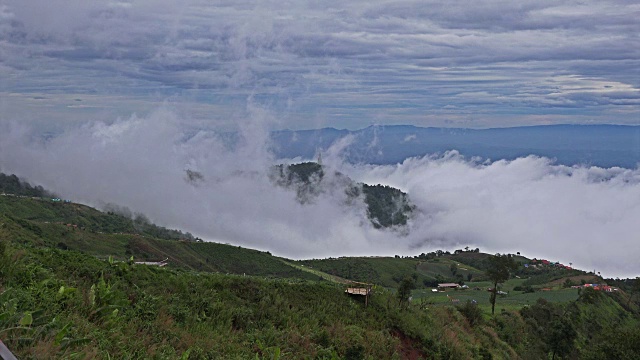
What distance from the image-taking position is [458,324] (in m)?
34.2

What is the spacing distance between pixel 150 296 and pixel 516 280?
12406 centimetres

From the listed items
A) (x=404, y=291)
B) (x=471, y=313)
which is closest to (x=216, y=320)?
(x=404, y=291)

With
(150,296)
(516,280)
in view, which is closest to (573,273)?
(516,280)

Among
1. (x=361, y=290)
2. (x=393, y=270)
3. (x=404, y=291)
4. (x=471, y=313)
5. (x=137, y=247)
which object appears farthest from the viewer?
(x=393, y=270)

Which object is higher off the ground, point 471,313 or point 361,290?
point 361,290

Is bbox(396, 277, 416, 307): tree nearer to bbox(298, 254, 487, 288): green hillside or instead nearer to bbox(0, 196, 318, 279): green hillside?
bbox(0, 196, 318, 279): green hillside

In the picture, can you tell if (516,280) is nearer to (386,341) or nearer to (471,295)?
(471,295)

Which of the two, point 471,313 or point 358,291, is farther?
point 471,313

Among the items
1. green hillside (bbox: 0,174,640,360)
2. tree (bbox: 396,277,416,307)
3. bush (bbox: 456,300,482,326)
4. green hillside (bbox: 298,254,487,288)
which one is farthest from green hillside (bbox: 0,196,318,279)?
tree (bbox: 396,277,416,307)

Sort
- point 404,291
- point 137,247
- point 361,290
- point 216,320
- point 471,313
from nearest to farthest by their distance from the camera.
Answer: point 216,320
point 361,290
point 404,291
point 471,313
point 137,247

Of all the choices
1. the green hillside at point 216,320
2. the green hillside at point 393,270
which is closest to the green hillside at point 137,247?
the green hillside at point 393,270

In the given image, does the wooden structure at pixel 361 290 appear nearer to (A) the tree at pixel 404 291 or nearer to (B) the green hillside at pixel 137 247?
(A) the tree at pixel 404 291

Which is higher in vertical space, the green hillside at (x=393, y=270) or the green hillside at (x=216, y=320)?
the green hillside at (x=216, y=320)

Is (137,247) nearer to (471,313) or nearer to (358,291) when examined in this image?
(471,313)
